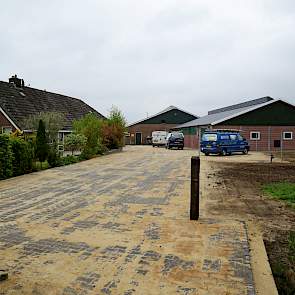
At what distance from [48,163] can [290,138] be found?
1070 inches

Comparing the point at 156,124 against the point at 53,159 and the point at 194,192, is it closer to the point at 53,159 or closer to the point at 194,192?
the point at 53,159

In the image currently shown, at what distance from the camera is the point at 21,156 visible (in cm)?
1545

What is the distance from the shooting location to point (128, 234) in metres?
6.15

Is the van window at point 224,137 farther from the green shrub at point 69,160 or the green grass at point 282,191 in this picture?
the green grass at point 282,191

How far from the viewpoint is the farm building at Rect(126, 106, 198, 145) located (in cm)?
5866

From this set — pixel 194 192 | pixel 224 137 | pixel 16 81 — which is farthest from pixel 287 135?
pixel 194 192

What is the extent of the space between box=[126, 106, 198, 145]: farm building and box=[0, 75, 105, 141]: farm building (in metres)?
17.7

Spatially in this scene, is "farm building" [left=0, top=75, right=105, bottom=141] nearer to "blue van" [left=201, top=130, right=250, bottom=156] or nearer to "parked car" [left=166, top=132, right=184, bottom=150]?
"parked car" [left=166, top=132, right=184, bottom=150]

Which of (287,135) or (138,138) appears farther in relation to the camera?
(138,138)

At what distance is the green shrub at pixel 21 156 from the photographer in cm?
1498

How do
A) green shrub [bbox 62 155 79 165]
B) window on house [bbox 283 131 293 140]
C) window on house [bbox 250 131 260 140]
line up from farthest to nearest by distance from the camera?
window on house [bbox 283 131 293 140]
window on house [bbox 250 131 260 140]
green shrub [bbox 62 155 79 165]

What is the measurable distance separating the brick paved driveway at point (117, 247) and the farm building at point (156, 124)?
160ft

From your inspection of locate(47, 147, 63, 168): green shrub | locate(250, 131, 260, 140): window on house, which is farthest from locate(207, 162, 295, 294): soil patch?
locate(250, 131, 260, 140): window on house

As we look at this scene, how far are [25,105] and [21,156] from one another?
1597 centimetres
